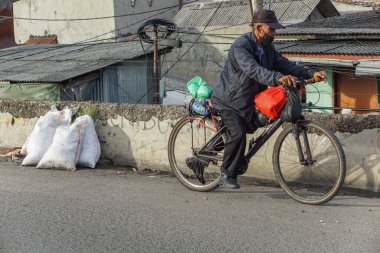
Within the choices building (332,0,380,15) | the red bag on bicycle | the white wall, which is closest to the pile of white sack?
the red bag on bicycle

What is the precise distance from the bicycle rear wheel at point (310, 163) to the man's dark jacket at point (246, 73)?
1.50 feet

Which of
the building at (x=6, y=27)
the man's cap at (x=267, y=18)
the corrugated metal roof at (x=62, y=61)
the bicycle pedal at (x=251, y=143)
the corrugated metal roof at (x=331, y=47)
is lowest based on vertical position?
the bicycle pedal at (x=251, y=143)

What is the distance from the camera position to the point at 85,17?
3209cm

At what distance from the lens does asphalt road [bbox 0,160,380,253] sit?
444cm

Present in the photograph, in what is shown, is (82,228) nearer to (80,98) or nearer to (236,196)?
(236,196)

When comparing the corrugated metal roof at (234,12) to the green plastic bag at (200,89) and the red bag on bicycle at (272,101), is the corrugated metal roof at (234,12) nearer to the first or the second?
the green plastic bag at (200,89)

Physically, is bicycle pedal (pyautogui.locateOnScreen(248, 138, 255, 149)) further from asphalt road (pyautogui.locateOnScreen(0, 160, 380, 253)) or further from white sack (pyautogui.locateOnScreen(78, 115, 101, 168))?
white sack (pyautogui.locateOnScreen(78, 115, 101, 168))

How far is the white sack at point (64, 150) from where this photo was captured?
7.25 m

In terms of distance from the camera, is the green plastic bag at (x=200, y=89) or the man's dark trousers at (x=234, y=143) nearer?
the man's dark trousers at (x=234, y=143)

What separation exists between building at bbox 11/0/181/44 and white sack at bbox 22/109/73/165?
21.9 m

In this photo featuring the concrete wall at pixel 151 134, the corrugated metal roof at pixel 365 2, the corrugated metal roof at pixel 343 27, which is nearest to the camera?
the concrete wall at pixel 151 134

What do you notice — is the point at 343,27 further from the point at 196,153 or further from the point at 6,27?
the point at 6,27

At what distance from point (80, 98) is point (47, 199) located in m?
11.6

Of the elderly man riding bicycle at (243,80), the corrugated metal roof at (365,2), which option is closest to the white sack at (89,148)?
the elderly man riding bicycle at (243,80)
